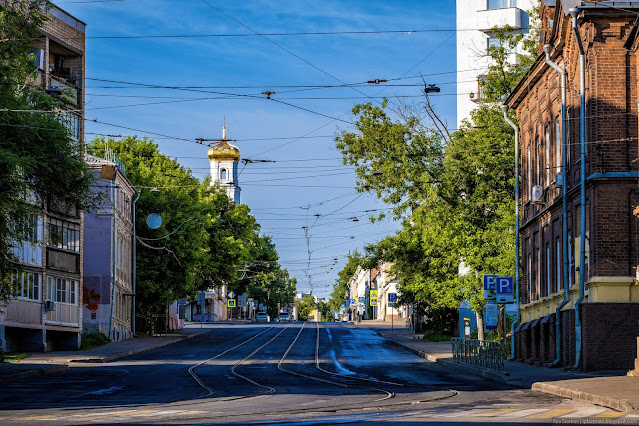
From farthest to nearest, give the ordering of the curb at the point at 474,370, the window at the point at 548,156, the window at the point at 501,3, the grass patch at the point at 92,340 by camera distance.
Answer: the window at the point at 501,3, the grass patch at the point at 92,340, the window at the point at 548,156, the curb at the point at 474,370

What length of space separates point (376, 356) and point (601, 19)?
19.0 meters

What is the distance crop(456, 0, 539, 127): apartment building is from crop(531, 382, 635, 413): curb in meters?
43.5

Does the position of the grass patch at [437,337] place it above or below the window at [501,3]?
below

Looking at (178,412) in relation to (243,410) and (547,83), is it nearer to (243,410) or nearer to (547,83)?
(243,410)

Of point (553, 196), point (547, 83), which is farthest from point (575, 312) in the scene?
point (547, 83)

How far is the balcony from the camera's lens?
2579 inches

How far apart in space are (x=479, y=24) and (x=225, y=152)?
281 feet

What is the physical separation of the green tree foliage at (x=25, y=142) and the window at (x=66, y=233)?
17315 millimetres

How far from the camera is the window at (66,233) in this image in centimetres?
4622

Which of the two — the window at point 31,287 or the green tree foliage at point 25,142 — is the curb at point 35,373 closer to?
the green tree foliage at point 25,142

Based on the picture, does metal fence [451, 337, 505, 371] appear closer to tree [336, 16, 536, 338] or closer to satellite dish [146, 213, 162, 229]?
tree [336, 16, 536, 338]

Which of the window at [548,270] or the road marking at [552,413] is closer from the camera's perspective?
the road marking at [552,413]

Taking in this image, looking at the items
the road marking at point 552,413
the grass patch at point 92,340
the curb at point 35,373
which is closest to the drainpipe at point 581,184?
the road marking at point 552,413

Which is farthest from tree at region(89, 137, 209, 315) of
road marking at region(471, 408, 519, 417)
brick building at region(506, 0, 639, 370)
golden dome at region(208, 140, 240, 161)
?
golden dome at region(208, 140, 240, 161)
